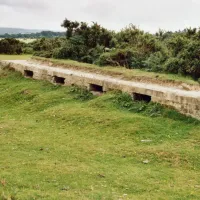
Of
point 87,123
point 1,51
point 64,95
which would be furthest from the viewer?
point 1,51

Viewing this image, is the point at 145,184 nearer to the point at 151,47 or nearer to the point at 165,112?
the point at 165,112

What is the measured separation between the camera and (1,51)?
115ft

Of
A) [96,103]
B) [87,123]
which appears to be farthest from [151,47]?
[87,123]

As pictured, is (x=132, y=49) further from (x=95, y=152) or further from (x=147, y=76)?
(x=95, y=152)

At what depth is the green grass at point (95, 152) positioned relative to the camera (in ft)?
22.9

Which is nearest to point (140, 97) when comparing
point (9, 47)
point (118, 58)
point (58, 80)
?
point (58, 80)

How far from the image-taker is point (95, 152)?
9.00m

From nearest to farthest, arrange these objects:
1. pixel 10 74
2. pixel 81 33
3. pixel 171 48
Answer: pixel 171 48
pixel 10 74
pixel 81 33

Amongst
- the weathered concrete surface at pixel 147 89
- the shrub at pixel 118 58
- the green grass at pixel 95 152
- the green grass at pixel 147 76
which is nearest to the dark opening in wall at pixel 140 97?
the weathered concrete surface at pixel 147 89

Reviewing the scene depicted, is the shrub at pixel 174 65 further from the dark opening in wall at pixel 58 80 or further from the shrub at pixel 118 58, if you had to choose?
the dark opening in wall at pixel 58 80

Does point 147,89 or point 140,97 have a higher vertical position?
point 147,89

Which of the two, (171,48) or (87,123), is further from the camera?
(171,48)

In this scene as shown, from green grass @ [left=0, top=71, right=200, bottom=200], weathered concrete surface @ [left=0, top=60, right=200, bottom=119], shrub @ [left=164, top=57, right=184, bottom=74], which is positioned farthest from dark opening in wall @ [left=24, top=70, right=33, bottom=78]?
shrub @ [left=164, top=57, right=184, bottom=74]

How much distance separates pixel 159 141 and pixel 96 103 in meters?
3.61
